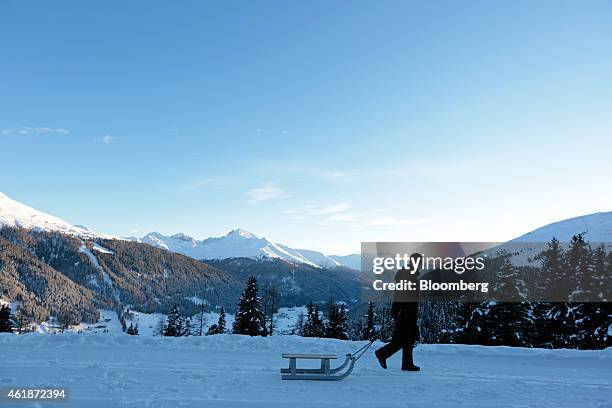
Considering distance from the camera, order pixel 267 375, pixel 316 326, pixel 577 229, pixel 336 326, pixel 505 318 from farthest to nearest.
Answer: pixel 577 229 → pixel 316 326 → pixel 336 326 → pixel 505 318 → pixel 267 375

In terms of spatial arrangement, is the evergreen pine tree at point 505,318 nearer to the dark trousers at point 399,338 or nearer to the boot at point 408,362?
the boot at point 408,362

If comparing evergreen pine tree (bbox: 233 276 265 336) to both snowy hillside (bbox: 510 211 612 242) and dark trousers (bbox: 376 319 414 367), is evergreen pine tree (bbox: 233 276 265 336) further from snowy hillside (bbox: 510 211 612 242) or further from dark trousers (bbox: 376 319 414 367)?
snowy hillside (bbox: 510 211 612 242)

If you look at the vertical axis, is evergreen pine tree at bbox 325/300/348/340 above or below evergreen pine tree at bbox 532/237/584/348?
below

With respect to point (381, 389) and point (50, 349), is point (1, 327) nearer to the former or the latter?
point (50, 349)

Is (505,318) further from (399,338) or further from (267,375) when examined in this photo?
(267,375)

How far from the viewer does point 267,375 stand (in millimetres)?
8266

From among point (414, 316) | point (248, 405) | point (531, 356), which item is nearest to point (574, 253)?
point (531, 356)

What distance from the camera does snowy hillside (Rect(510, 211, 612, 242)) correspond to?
131 meters

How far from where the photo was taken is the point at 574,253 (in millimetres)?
28781

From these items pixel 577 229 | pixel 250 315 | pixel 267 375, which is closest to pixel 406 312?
pixel 267 375

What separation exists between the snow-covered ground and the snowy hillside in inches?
5291

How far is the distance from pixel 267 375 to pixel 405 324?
2.83m

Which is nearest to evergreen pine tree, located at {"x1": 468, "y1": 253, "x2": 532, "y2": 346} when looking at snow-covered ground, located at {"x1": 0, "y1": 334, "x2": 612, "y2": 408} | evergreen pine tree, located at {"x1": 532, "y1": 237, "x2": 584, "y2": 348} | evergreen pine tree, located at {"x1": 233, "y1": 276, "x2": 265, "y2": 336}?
evergreen pine tree, located at {"x1": 532, "y1": 237, "x2": 584, "y2": 348}

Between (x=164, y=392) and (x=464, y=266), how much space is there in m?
49.7
